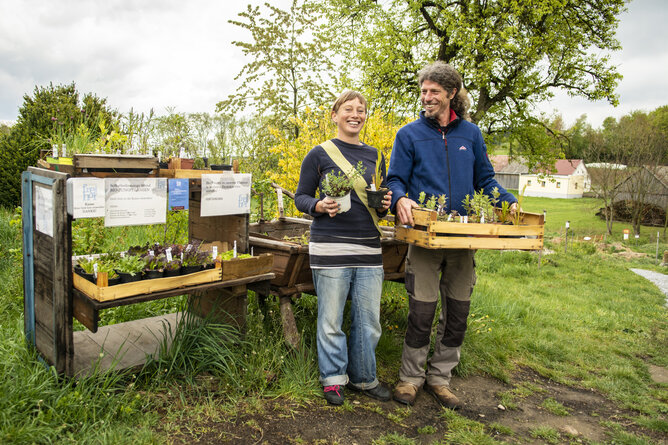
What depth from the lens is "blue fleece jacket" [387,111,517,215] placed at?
3.51m

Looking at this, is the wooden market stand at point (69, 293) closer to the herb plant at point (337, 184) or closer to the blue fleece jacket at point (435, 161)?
the herb plant at point (337, 184)

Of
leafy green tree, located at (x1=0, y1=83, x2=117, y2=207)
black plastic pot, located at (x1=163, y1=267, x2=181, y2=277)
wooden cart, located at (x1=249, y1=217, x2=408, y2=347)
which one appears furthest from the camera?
leafy green tree, located at (x1=0, y1=83, x2=117, y2=207)

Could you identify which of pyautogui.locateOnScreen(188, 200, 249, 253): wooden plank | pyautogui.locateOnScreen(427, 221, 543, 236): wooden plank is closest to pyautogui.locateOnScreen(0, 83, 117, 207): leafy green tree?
pyautogui.locateOnScreen(188, 200, 249, 253): wooden plank

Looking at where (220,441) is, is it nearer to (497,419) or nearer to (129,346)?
(129,346)

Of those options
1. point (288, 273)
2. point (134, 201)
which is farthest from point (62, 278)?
point (288, 273)

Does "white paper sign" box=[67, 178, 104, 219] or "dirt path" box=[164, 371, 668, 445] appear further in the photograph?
"dirt path" box=[164, 371, 668, 445]

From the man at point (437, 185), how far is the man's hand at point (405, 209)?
39mm

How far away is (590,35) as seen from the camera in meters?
17.3

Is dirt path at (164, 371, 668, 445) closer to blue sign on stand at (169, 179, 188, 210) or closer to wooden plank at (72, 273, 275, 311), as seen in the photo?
wooden plank at (72, 273, 275, 311)

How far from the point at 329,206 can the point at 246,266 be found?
749mm

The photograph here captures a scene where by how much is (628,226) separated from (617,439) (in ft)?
111

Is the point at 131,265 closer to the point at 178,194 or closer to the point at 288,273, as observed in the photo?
the point at 178,194

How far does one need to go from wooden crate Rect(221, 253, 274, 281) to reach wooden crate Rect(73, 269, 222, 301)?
12 centimetres

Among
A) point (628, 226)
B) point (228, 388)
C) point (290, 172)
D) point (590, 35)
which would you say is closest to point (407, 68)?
point (590, 35)
